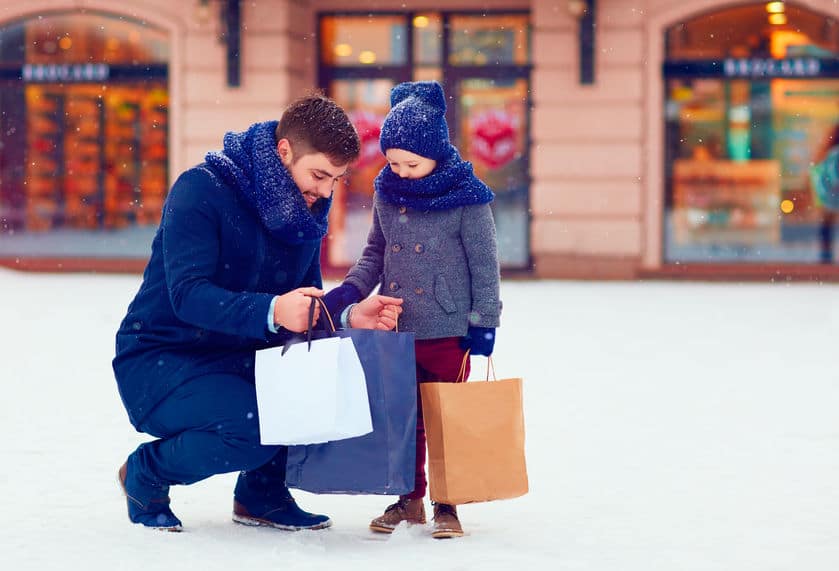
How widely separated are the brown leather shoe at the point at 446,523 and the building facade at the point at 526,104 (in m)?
12.0

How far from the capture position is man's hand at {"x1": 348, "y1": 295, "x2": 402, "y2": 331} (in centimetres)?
431

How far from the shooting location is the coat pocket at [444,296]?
14.4 ft

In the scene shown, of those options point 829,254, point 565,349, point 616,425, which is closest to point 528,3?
point 829,254

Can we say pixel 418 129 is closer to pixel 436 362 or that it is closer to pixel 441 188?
pixel 441 188

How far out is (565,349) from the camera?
30.6ft

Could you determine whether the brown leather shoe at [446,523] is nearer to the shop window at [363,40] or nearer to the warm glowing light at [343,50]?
the shop window at [363,40]

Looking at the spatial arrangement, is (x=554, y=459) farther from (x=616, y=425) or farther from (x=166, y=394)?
(x=166, y=394)

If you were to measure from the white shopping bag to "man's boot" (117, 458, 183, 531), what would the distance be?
0.51 meters

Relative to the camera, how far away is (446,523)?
14.0 ft

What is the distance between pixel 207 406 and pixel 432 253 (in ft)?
2.93

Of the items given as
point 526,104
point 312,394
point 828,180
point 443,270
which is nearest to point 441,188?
point 443,270

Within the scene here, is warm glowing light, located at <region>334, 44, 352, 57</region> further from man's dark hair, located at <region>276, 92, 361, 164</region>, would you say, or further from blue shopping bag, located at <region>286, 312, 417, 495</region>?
blue shopping bag, located at <region>286, 312, 417, 495</region>

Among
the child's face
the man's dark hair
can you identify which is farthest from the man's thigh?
the child's face

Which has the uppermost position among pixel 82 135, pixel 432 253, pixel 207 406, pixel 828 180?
pixel 82 135
